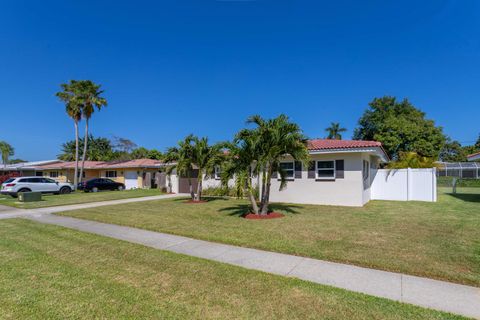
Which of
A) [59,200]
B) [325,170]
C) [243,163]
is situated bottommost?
[59,200]

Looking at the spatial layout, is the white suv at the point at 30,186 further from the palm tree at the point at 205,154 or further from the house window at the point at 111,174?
the palm tree at the point at 205,154

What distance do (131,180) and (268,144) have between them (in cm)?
2582

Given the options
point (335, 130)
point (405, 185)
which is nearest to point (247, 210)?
point (405, 185)

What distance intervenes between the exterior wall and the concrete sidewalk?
749cm

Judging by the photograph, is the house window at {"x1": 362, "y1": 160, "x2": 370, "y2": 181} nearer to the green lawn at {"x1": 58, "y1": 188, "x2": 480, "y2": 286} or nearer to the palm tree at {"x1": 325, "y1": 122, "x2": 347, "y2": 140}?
the green lawn at {"x1": 58, "y1": 188, "x2": 480, "y2": 286}

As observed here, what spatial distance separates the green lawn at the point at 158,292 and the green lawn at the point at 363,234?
1.57 metres

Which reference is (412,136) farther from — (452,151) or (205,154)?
(452,151)

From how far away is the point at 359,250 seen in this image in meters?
5.68

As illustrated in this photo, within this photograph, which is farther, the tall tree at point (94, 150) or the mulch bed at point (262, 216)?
the tall tree at point (94, 150)

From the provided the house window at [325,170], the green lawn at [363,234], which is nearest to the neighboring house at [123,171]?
the house window at [325,170]

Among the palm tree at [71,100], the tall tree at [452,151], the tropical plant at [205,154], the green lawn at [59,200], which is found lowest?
the green lawn at [59,200]

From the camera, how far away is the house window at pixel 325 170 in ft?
45.3

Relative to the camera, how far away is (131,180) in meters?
31.3

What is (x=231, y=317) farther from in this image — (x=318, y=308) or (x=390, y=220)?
(x=390, y=220)
